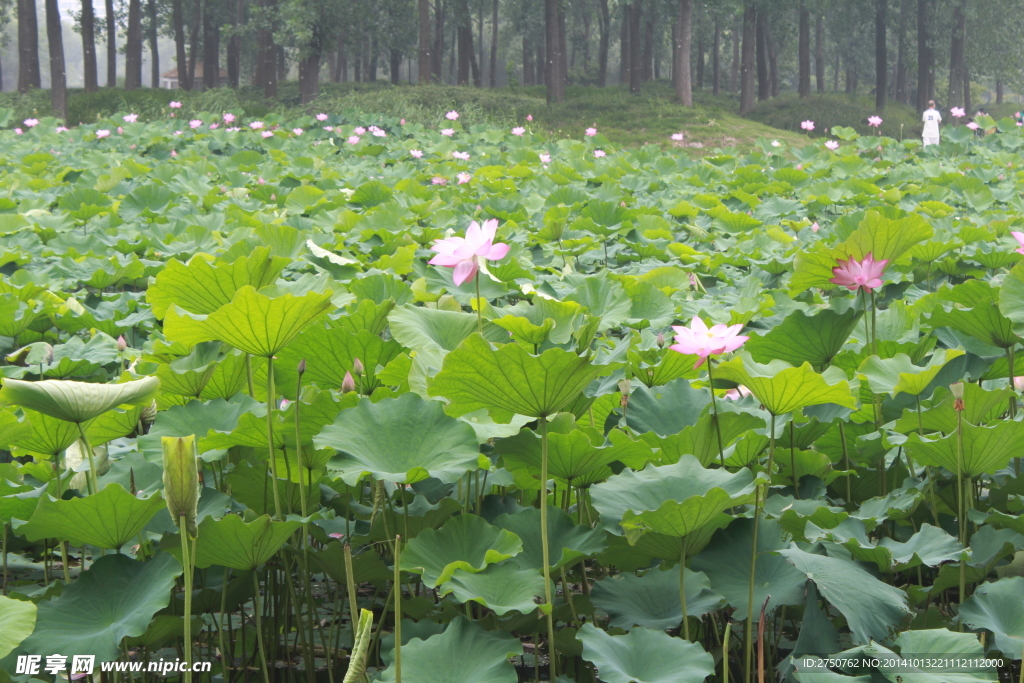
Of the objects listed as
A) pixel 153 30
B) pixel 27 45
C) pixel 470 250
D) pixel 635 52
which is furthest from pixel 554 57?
pixel 470 250

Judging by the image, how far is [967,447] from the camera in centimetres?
130

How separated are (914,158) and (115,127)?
10116 millimetres

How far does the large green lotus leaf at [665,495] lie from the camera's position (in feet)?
3.68

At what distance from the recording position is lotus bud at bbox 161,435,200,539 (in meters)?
1.02

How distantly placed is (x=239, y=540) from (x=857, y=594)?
867 millimetres

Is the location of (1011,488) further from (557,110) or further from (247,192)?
(557,110)

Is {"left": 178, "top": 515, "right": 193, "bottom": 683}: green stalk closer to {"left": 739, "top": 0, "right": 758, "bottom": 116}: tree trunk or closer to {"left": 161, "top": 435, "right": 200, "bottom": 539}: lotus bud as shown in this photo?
{"left": 161, "top": 435, "right": 200, "bottom": 539}: lotus bud

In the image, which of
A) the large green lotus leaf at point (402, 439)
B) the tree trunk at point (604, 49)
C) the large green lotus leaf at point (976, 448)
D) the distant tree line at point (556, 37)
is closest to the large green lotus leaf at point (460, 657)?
the large green lotus leaf at point (402, 439)

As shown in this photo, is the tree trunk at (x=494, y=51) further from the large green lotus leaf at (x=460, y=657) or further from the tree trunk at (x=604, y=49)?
the large green lotus leaf at (x=460, y=657)

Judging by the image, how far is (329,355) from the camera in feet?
5.41

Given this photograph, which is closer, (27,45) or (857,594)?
(857,594)

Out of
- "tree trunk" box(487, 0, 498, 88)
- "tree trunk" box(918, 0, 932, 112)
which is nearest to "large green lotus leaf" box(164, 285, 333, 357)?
"tree trunk" box(918, 0, 932, 112)

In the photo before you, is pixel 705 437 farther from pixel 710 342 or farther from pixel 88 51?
pixel 88 51

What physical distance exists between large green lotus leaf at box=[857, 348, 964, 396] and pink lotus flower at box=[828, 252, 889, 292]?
165mm
